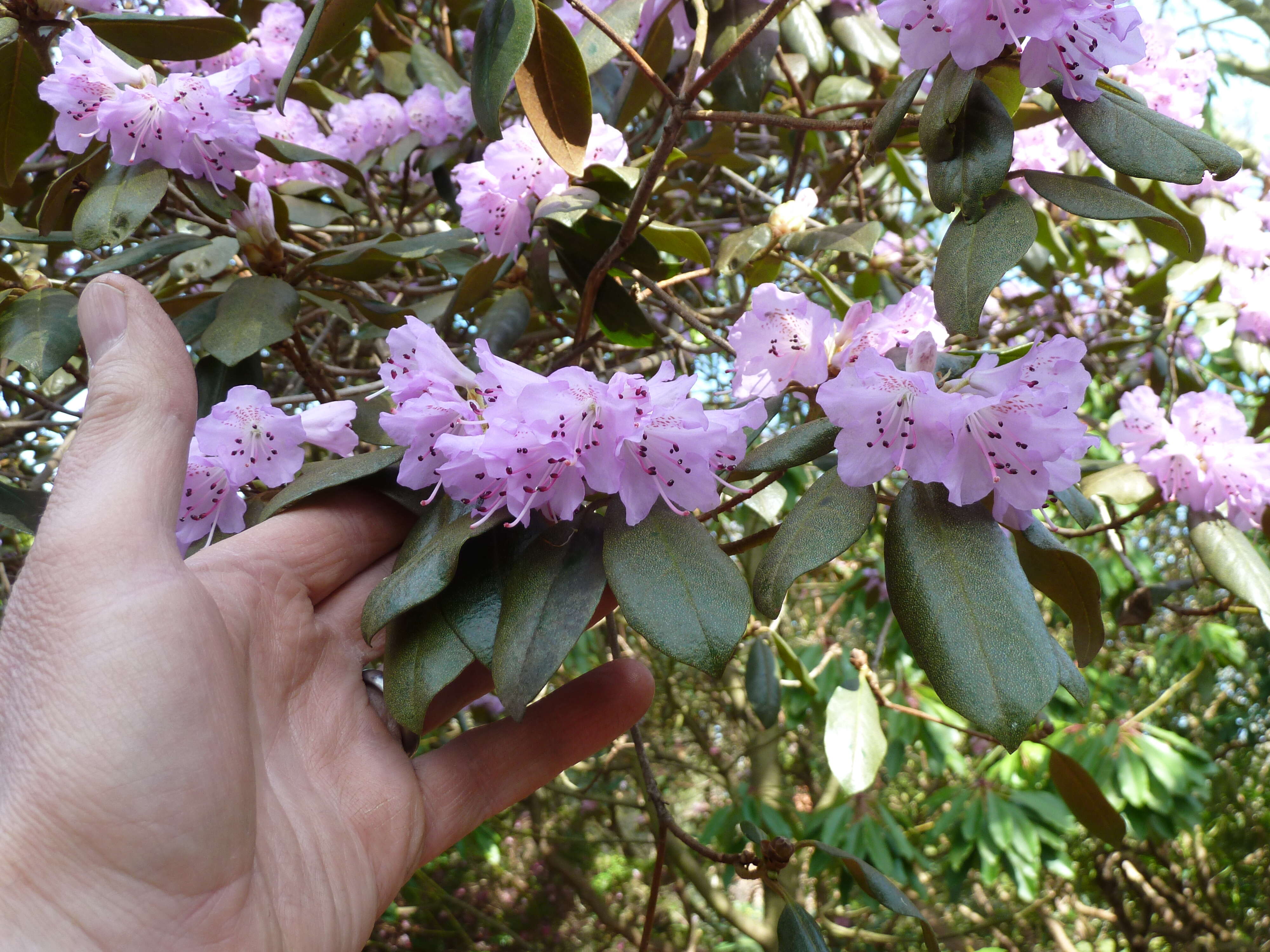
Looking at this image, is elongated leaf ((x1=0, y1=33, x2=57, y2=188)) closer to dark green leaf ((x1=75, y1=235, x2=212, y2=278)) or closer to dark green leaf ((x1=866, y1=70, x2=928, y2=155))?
dark green leaf ((x1=75, y1=235, x2=212, y2=278))

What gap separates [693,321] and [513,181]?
322mm

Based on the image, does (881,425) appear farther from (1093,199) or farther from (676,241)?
(676,241)

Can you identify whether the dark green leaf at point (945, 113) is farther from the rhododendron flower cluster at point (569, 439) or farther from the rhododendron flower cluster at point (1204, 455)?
the rhododendron flower cluster at point (1204, 455)

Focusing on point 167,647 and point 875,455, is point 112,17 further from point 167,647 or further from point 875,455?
point 875,455

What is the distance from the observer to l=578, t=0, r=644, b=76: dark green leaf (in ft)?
3.95

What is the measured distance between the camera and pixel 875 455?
78cm

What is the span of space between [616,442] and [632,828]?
511cm

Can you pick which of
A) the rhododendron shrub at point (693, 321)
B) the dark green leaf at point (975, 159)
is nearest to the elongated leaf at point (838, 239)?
the rhododendron shrub at point (693, 321)

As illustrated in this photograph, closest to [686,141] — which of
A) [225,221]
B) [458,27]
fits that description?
[458,27]

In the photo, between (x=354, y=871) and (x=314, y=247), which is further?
(x=314, y=247)

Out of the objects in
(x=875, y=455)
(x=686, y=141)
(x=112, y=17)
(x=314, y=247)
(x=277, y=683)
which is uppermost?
(x=112, y=17)

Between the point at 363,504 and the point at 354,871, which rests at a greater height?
the point at 363,504

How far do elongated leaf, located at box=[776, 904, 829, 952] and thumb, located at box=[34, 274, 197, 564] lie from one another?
80 centimetres

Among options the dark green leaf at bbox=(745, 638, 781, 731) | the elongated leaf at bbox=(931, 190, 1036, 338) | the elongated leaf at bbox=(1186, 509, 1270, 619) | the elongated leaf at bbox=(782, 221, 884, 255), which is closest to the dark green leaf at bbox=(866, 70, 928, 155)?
the elongated leaf at bbox=(931, 190, 1036, 338)
